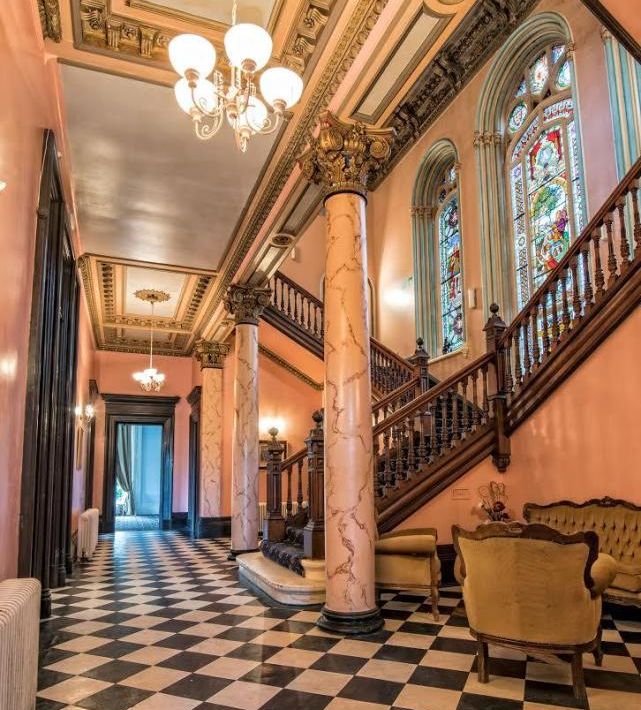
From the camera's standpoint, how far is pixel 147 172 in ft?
20.9

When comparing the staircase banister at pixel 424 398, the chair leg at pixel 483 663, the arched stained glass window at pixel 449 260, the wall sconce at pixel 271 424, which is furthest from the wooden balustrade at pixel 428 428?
the wall sconce at pixel 271 424

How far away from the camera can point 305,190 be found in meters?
6.16

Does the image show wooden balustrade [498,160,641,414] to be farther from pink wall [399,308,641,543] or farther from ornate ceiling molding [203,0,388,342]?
ornate ceiling molding [203,0,388,342]

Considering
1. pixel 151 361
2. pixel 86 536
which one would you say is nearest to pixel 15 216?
pixel 86 536

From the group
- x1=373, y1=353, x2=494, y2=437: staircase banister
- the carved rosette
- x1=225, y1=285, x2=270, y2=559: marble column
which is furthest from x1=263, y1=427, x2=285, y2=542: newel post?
the carved rosette

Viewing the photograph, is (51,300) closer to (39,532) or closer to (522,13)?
(39,532)

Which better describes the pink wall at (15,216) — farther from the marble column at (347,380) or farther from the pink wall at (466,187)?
the pink wall at (466,187)

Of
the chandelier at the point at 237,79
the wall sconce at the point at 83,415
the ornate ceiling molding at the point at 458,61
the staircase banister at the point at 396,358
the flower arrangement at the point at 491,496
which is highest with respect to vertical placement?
the ornate ceiling molding at the point at 458,61

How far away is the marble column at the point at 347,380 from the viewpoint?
4.70 m

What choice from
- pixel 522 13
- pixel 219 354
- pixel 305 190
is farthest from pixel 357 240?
pixel 219 354

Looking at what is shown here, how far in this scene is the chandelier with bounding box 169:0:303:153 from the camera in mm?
3590

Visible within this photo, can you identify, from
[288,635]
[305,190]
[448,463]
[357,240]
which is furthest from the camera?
[448,463]

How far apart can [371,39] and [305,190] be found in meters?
2.06

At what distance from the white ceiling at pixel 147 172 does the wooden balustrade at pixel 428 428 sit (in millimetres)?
3265
